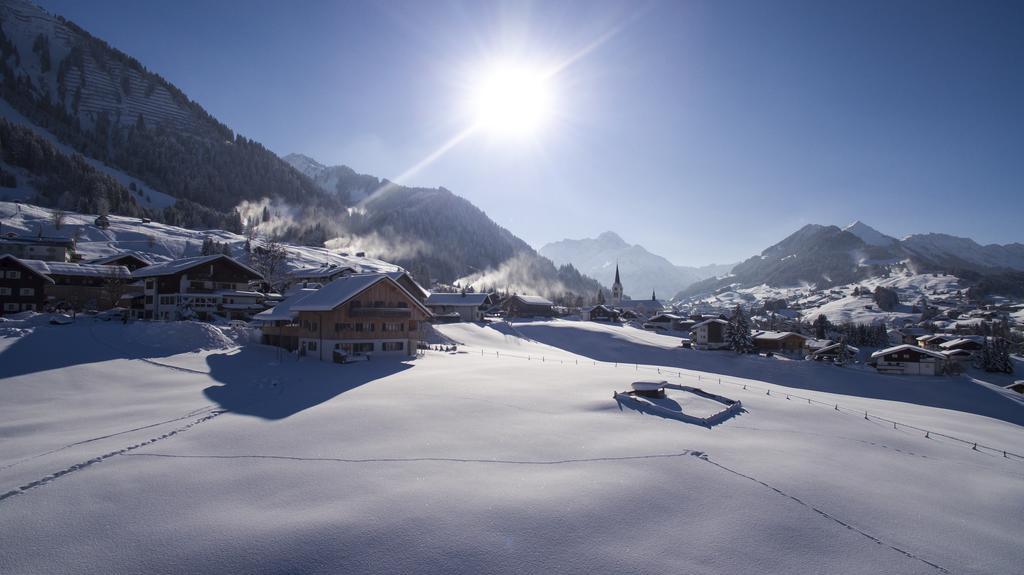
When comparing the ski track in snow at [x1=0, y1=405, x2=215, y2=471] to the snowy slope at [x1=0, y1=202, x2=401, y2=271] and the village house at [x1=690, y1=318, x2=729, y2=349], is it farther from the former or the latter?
the snowy slope at [x1=0, y1=202, x2=401, y2=271]

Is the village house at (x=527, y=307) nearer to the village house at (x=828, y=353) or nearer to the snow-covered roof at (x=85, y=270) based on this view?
the village house at (x=828, y=353)

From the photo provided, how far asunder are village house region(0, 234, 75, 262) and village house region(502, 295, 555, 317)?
87.3 metres

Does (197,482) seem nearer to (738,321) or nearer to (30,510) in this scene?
(30,510)

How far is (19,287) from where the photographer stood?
51.8 metres

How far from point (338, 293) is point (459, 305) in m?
47.0

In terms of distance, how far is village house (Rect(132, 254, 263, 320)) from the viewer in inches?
2073

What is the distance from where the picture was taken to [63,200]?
141 m

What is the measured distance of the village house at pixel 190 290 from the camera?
52.7 meters

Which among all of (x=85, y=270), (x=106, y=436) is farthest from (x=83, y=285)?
(x=106, y=436)

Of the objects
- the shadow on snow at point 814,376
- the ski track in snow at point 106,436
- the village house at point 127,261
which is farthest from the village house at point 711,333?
the village house at point 127,261

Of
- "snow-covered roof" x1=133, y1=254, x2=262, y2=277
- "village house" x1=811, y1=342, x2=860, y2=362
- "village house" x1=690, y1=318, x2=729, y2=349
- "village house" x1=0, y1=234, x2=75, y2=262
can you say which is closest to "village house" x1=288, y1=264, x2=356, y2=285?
"snow-covered roof" x1=133, y1=254, x2=262, y2=277

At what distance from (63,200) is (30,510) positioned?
18522cm

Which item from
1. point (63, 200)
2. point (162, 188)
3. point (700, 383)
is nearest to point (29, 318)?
point (700, 383)

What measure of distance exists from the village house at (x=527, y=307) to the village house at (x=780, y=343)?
43485mm
